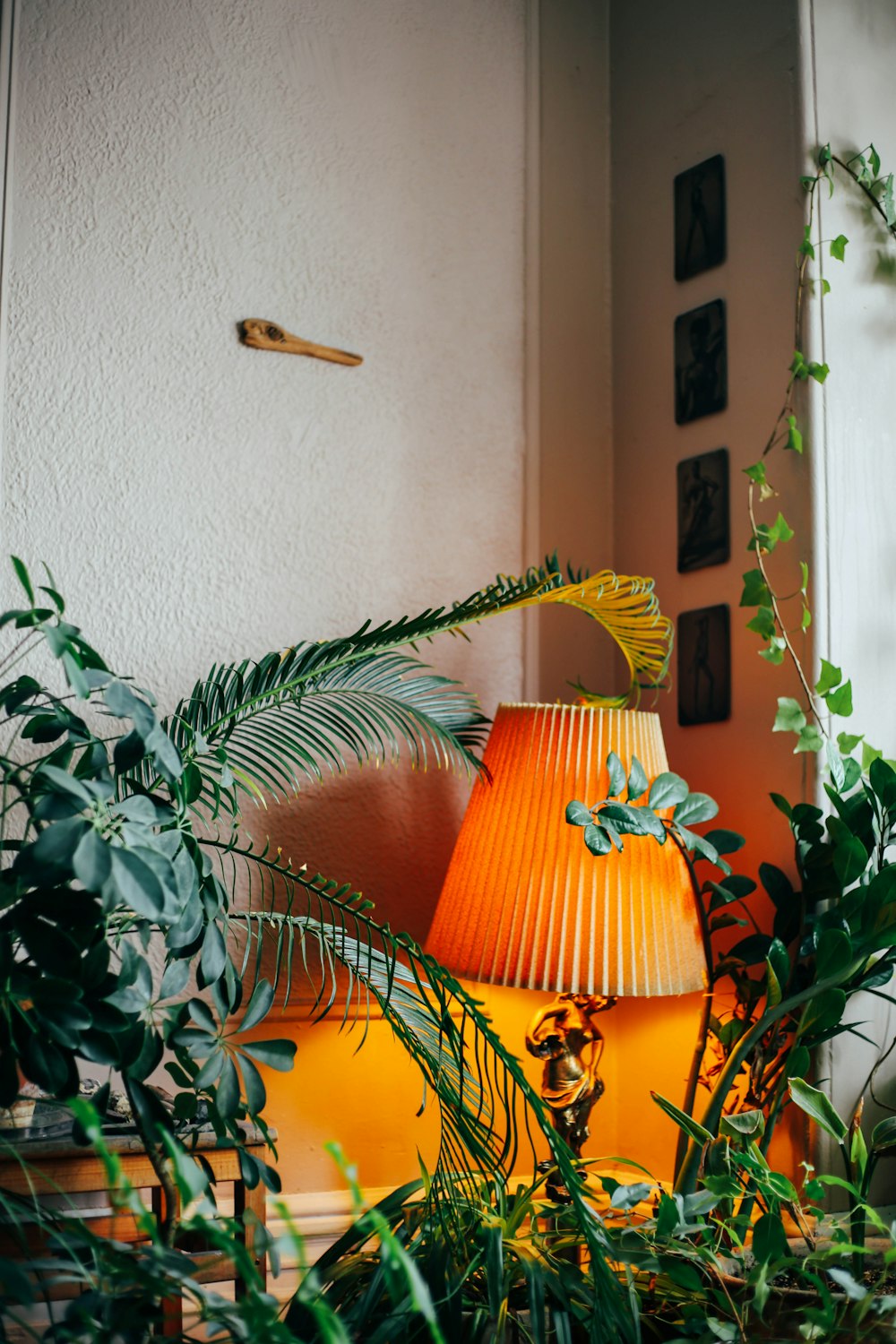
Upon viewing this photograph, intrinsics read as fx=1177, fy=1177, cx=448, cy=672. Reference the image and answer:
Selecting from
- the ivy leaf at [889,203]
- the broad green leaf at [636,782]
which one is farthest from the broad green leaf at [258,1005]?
the ivy leaf at [889,203]

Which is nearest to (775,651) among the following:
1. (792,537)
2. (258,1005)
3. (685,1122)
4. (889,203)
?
(792,537)

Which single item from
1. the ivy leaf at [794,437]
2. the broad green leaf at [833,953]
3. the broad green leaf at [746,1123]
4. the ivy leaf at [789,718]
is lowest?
the broad green leaf at [746,1123]

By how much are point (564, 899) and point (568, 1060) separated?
0.93ft

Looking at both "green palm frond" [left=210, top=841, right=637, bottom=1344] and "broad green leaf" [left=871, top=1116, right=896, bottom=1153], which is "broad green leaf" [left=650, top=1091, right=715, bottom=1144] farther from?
"broad green leaf" [left=871, top=1116, right=896, bottom=1153]

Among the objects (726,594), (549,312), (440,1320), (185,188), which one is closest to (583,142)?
(549,312)

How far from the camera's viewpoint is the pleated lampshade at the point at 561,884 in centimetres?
164

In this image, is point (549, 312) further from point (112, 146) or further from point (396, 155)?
point (112, 146)

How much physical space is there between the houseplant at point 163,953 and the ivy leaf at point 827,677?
28cm

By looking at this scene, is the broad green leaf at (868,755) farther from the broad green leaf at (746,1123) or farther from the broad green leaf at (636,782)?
the broad green leaf at (746,1123)

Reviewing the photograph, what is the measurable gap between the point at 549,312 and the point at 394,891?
1152 mm

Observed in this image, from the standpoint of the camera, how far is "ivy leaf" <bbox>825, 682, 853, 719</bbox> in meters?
1.74

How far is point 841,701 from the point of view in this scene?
175 centimetres

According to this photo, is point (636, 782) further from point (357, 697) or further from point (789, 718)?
point (357, 697)

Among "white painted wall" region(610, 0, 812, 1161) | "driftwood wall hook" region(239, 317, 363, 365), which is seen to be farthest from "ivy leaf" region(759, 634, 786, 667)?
"driftwood wall hook" region(239, 317, 363, 365)
